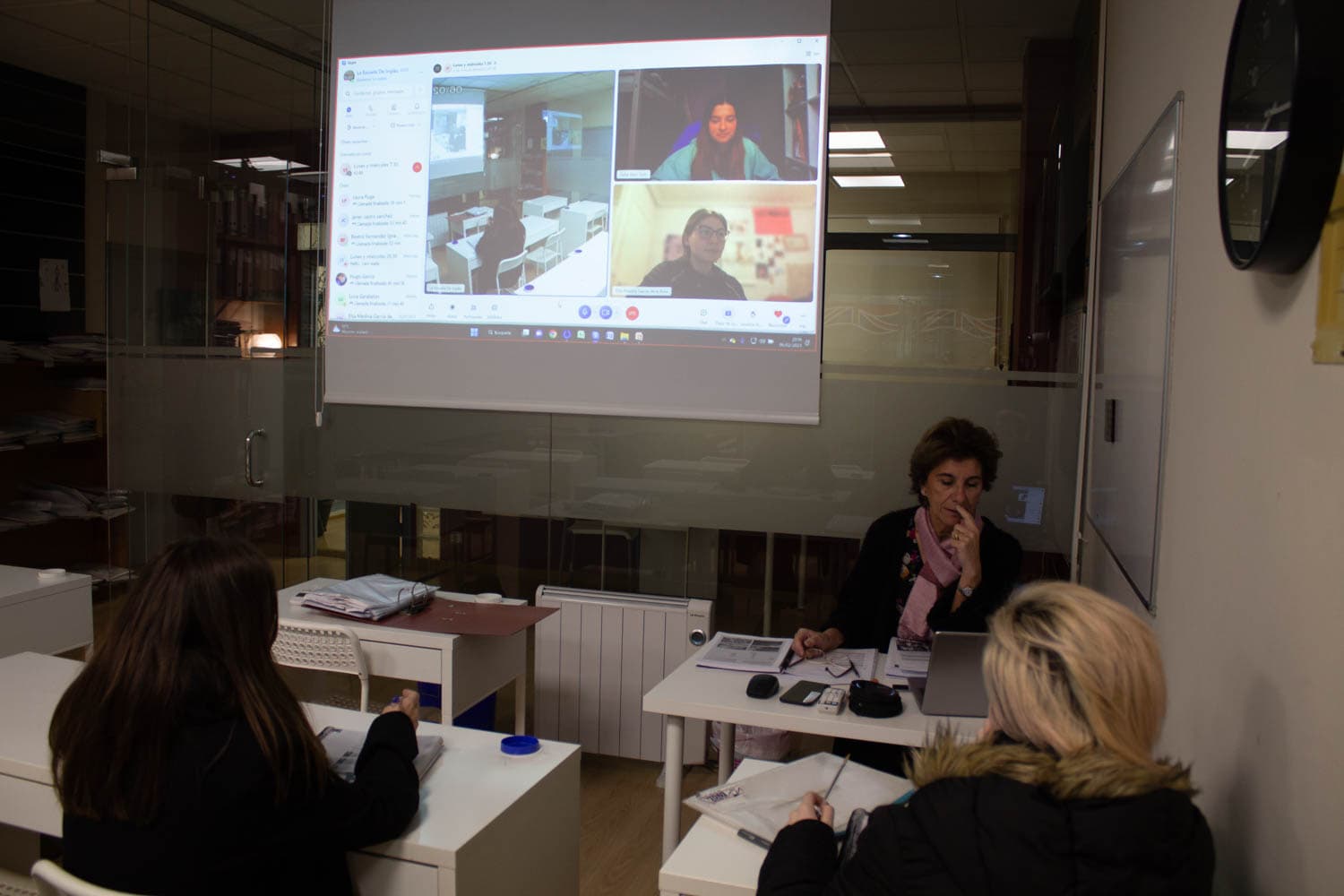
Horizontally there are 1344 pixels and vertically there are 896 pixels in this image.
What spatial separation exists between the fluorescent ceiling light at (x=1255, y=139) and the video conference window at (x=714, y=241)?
225cm

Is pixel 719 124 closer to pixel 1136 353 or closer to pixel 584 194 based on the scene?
pixel 584 194

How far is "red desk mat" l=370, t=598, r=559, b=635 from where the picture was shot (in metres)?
3.19

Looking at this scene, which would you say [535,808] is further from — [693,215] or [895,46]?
[895,46]

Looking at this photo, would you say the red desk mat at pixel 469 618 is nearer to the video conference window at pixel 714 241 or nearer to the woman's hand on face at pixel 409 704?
the woman's hand on face at pixel 409 704

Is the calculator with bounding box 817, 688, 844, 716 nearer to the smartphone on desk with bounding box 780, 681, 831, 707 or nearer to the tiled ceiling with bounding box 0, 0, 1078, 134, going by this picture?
the smartphone on desk with bounding box 780, 681, 831, 707

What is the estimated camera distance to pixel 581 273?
3934 millimetres

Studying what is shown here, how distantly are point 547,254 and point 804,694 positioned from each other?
2.11m

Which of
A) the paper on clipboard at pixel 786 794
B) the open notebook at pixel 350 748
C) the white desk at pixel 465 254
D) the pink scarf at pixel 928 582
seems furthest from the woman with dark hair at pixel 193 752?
the white desk at pixel 465 254

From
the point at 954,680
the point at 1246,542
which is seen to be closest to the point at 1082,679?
the point at 1246,542

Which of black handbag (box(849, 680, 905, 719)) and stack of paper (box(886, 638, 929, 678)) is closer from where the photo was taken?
black handbag (box(849, 680, 905, 719))

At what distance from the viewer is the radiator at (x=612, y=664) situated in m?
3.92

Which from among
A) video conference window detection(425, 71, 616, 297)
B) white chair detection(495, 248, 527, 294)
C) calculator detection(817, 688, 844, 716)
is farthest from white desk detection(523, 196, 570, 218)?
calculator detection(817, 688, 844, 716)

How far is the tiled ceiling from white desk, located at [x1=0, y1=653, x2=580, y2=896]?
8.82 feet

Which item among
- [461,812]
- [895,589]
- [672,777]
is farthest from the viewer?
[895,589]
